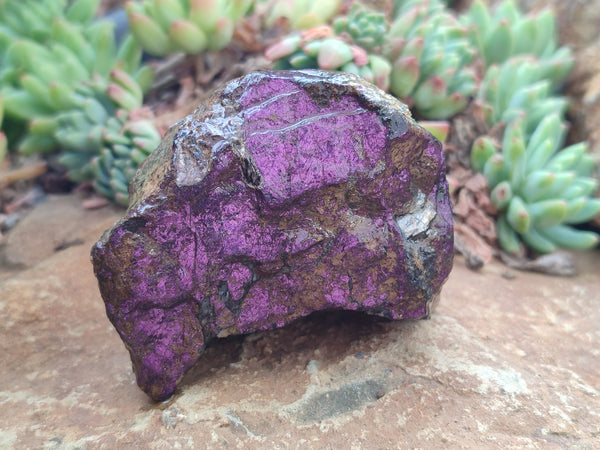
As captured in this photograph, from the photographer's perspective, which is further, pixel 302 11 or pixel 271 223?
pixel 302 11

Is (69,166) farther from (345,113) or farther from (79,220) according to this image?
(345,113)

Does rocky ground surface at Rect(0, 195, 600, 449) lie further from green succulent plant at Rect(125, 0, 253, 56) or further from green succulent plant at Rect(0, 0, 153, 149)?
green succulent plant at Rect(125, 0, 253, 56)

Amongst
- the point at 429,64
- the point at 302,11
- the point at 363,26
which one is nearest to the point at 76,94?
the point at 302,11

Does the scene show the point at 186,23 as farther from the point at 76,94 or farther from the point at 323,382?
the point at 323,382

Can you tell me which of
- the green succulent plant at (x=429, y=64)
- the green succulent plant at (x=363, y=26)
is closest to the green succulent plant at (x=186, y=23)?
the green succulent plant at (x=363, y=26)

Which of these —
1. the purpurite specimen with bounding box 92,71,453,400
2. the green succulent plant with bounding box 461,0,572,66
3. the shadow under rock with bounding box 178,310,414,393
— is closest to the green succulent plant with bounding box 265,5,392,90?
the purpurite specimen with bounding box 92,71,453,400

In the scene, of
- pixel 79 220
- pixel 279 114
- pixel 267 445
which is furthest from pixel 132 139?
pixel 267 445
